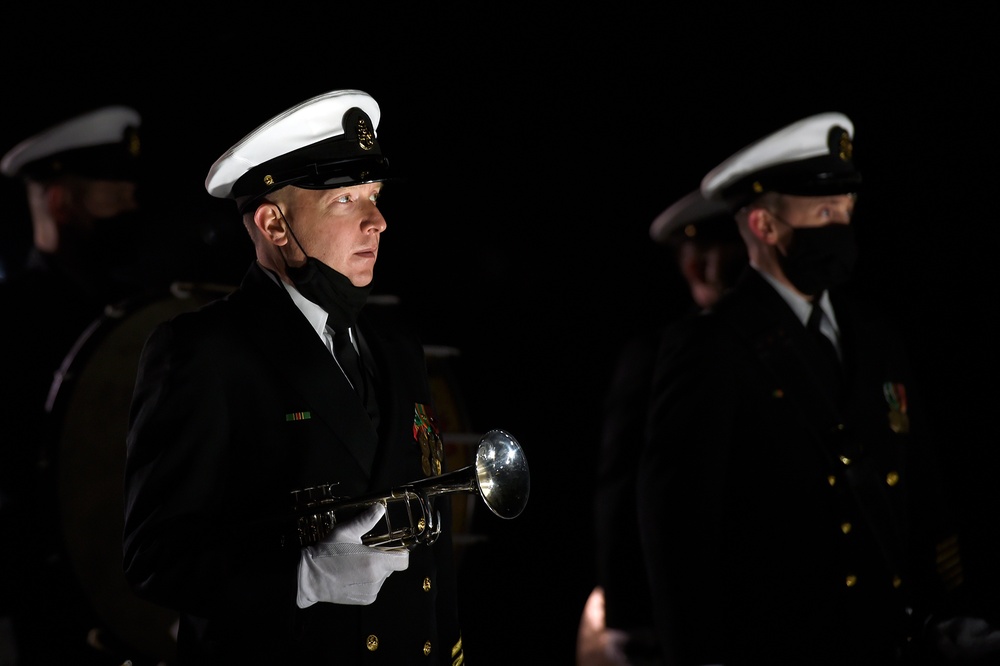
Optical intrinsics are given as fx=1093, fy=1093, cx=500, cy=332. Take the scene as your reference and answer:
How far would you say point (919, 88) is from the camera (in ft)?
14.8

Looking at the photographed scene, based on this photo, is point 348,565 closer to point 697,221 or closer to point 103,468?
point 103,468

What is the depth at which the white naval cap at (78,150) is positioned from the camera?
4.27m

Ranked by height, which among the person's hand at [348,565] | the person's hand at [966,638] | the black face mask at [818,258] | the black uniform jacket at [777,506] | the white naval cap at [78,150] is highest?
the white naval cap at [78,150]

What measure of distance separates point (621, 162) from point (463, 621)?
225 centimetres

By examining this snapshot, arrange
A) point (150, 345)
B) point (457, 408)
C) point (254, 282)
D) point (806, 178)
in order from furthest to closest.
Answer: point (457, 408) → point (806, 178) → point (254, 282) → point (150, 345)

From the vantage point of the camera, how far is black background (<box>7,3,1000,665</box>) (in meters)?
4.48

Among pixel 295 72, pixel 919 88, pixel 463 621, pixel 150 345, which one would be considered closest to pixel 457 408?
pixel 463 621

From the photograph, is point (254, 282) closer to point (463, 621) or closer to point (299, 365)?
point (299, 365)

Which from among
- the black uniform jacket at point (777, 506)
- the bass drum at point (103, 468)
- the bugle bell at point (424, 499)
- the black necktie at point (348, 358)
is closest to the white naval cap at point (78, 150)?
the bass drum at point (103, 468)

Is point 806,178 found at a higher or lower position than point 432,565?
higher

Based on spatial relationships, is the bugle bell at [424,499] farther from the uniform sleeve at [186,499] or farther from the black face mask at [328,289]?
the black face mask at [328,289]

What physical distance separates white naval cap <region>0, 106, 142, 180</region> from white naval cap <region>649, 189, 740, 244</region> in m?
2.24

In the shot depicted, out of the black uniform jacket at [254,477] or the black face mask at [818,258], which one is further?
the black face mask at [818,258]

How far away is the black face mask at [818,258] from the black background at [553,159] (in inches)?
35.5
